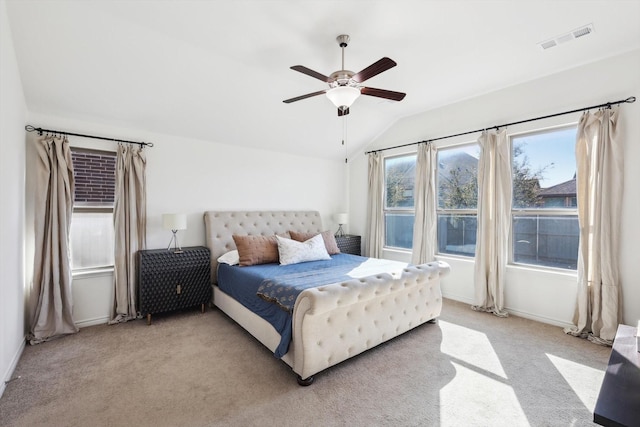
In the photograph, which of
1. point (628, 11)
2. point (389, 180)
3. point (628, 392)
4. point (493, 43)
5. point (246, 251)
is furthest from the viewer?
point (389, 180)

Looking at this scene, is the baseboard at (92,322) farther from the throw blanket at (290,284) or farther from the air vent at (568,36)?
the air vent at (568,36)

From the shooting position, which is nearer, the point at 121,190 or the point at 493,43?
the point at 493,43

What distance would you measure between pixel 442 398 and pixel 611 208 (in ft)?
8.91

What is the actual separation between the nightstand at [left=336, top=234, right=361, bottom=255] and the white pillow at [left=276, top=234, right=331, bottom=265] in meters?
1.05

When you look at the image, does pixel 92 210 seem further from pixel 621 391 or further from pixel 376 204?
pixel 621 391

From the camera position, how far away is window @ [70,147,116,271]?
339 cm

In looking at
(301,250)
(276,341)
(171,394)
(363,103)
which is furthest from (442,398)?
(363,103)

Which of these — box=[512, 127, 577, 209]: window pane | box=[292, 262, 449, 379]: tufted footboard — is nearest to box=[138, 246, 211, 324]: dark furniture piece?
box=[292, 262, 449, 379]: tufted footboard

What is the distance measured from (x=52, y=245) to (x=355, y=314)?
325 cm

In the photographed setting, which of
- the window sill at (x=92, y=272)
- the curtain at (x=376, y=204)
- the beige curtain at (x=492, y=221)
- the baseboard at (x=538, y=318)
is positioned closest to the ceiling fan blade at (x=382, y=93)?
the beige curtain at (x=492, y=221)

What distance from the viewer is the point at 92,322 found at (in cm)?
339

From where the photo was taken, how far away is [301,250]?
155 inches

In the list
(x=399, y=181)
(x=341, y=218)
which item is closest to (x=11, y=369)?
(x=341, y=218)

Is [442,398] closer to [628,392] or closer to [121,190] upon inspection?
[628,392]
